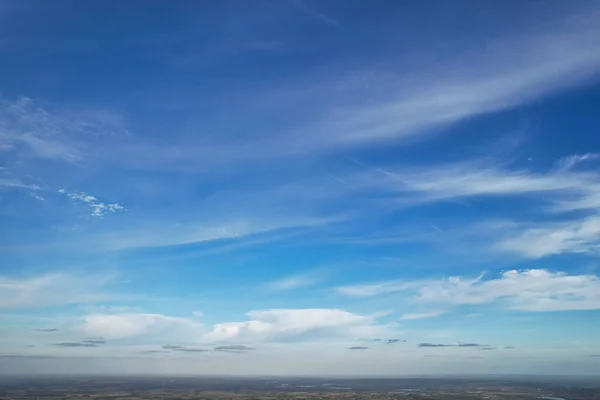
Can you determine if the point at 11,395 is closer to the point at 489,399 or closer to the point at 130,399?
the point at 130,399

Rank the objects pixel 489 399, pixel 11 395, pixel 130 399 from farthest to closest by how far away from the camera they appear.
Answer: pixel 489 399 < pixel 130 399 < pixel 11 395

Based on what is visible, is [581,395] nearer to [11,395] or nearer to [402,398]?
[402,398]

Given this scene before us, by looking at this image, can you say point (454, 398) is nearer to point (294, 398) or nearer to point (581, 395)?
point (581, 395)

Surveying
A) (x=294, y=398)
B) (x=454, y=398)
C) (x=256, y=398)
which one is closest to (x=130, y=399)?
(x=256, y=398)

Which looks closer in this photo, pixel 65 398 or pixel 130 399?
pixel 65 398

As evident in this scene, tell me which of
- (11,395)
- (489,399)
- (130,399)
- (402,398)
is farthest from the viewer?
(402,398)

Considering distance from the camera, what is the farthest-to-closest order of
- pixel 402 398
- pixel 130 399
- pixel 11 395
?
pixel 402 398 < pixel 130 399 < pixel 11 395

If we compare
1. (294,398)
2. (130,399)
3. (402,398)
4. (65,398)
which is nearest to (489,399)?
(402,398)

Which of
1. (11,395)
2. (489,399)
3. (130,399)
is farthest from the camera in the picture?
(489,399)

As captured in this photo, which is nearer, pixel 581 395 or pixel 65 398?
pixel 65 398
